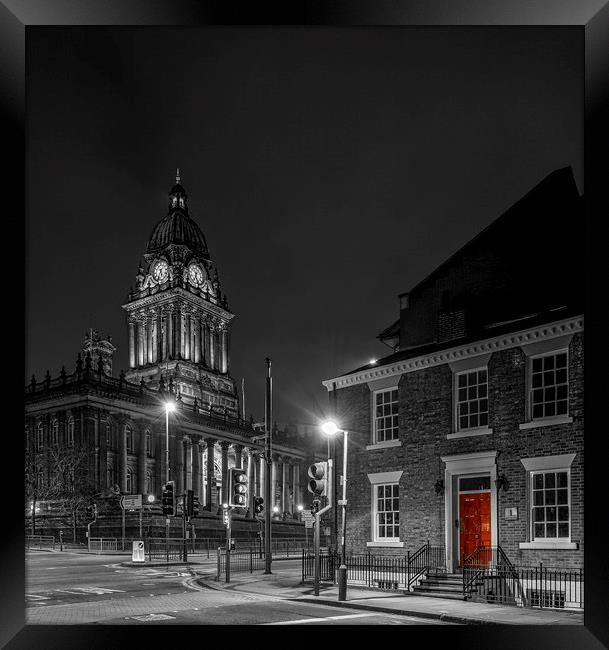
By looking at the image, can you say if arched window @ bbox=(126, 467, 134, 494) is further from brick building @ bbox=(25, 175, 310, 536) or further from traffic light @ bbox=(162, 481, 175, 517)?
traffic light @ bbox=(162, 481, 175, 517)

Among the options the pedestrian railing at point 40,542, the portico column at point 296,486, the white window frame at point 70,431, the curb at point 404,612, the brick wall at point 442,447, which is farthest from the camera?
the portico column at point 296,486

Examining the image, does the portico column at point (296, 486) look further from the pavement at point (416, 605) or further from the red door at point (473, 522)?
the red door at point (473, 522)

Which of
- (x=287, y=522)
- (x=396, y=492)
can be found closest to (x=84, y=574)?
(x=396, y=492)

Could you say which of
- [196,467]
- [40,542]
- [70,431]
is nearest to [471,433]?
[40,542]

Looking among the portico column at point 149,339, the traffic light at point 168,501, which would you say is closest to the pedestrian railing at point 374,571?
the traffic light at point 168,501

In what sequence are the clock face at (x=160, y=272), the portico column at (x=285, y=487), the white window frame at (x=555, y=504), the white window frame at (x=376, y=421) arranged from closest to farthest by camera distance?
the white window frame at (x=555, y=504) → the white window frame at (x=376, y=421) → the portico column at (x=285, y=487) → the clock face at (x=160, y=272)

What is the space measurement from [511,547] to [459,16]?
13905mm

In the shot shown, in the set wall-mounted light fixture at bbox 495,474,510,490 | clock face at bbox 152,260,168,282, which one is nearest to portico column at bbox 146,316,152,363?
clock face at bbox 152,260,168,282

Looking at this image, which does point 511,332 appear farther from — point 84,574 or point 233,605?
point 84,574

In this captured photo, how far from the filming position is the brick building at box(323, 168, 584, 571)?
730 inches

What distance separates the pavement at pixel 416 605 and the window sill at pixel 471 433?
407 cm

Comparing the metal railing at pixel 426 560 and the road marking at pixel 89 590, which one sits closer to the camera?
the road marking at pixel 89 590

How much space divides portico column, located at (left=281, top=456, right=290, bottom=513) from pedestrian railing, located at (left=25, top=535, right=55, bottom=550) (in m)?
50.4

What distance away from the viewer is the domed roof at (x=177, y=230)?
127750mm
